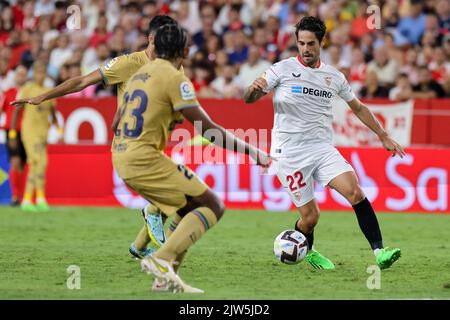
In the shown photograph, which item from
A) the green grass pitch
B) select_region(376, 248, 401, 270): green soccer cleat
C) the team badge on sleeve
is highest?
the team badge on sleeve

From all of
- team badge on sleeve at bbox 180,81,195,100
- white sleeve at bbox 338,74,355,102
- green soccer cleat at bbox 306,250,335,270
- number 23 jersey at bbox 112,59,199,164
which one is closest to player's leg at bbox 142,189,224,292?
number 23 jersey at bbox 112,59,199,164

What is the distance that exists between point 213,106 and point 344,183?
8.36m

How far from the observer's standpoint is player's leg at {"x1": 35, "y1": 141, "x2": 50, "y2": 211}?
1741 centimetres

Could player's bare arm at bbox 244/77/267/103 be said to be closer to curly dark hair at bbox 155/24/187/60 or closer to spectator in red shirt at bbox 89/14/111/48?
curly dark hair at bbox 155/24/187/60

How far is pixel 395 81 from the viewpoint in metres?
19.4

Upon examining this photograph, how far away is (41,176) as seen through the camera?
686 inches

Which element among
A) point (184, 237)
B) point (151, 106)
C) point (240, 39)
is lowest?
point (184, 237)

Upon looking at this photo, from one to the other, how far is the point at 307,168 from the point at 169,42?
270cm

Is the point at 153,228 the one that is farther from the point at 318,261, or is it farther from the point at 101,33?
the point at 101,33

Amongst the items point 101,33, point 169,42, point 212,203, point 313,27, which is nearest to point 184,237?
point 212,203

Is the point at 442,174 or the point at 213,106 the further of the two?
the point at 213,106

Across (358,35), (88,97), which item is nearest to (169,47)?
(88,97)

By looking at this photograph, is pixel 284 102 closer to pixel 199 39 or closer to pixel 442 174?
pixel 442 174

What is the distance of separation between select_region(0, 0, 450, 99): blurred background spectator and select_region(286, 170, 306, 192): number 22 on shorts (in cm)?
869
